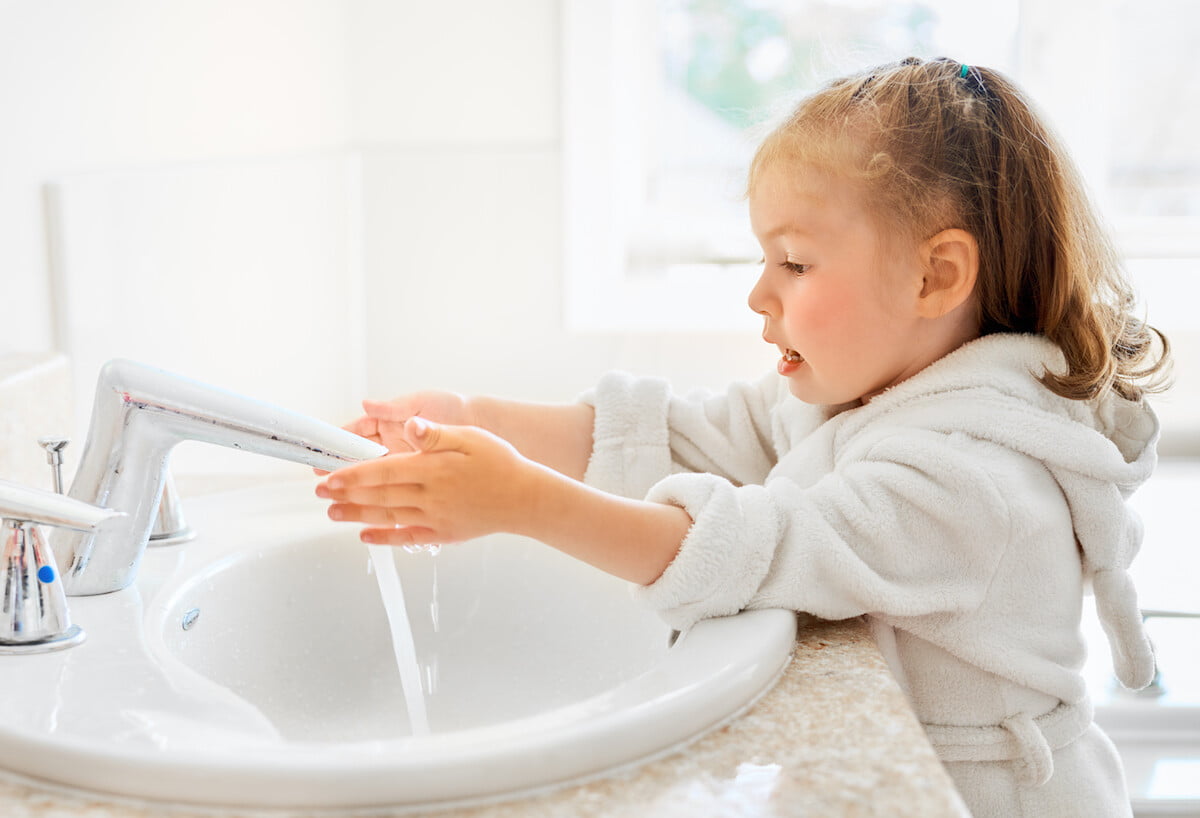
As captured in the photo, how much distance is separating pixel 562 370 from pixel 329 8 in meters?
0.63

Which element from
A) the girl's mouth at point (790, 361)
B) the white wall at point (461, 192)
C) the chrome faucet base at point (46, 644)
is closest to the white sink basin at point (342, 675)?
the chrome faucet base at point (46, 644)

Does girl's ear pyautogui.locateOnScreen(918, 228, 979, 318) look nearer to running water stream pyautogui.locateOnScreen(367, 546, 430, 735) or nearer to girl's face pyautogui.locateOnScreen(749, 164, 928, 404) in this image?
girl's face pyautogui.locateOnScreen(749, 164, 928, 404)

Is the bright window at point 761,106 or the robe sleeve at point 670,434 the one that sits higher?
the bright window at point 761,106

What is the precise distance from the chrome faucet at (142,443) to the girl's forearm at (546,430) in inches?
11.6

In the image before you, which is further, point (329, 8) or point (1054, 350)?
point (329, 8)

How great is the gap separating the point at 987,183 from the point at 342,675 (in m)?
0.62

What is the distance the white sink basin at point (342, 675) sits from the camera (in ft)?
1.70

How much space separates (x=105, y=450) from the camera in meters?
0.74

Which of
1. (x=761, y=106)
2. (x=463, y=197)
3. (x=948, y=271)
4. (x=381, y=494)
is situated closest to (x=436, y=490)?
(x=381, y=494)

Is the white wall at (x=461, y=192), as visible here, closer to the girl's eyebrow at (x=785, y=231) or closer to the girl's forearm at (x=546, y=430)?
the girl's forearm at (x=546, y=430)

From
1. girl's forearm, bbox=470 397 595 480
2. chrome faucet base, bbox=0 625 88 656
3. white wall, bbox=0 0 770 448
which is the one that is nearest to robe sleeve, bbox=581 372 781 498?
girl's forearm, bbox=470 397 595 480

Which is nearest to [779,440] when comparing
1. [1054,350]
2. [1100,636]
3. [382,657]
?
[1054,350]

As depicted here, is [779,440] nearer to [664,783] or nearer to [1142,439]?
[1142,439]

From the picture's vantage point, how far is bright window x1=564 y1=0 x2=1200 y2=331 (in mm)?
1879
